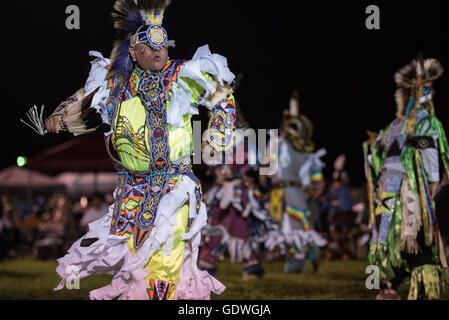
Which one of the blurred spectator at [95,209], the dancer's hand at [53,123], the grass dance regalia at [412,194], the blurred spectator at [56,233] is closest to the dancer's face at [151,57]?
the dancer's hand at [53,123]

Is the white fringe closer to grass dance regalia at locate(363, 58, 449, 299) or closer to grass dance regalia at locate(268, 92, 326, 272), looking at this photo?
grass dance regalia at locate(363, 58, 449, 299)

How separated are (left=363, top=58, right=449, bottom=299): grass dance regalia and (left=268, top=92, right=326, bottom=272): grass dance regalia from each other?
375 centimetres

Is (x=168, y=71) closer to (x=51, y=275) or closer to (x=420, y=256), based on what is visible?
(x=420, y=256)


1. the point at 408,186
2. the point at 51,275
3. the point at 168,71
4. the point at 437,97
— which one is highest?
the point at 437,97

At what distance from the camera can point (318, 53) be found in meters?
13.7

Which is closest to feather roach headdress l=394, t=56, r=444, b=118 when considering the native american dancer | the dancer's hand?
the native american dancer

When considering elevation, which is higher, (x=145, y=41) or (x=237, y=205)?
(x=145, y=41)

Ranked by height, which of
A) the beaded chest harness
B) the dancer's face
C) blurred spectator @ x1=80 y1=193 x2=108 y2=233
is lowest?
blurred spectator @ x1=80 y1=193 x2=108 y2=233

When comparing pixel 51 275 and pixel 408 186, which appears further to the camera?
pixel 51 275

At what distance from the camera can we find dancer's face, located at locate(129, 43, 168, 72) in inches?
150

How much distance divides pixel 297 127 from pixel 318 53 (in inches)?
149

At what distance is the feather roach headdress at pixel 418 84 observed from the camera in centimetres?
627
